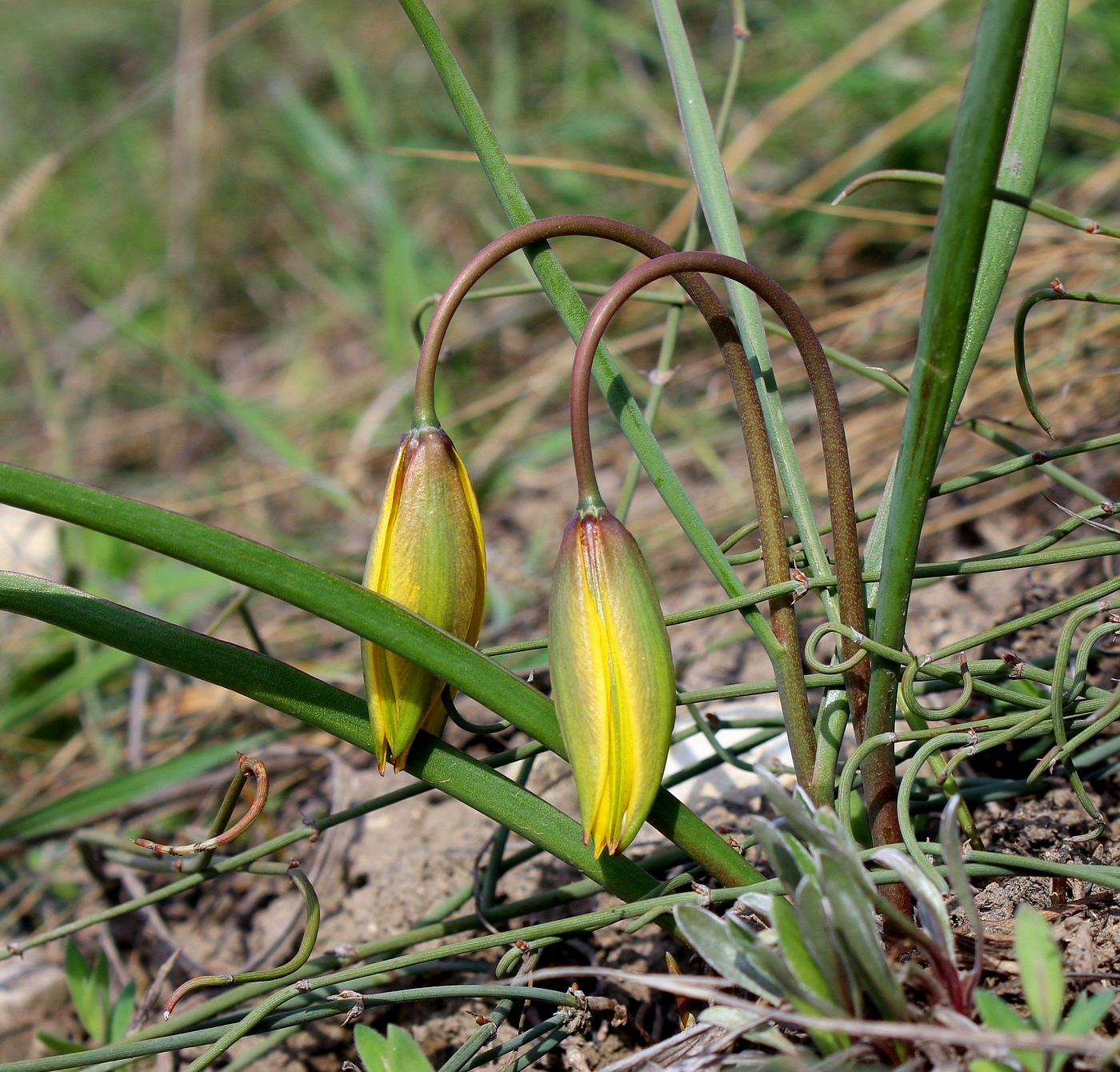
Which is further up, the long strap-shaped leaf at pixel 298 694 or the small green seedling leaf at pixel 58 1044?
the long strap-shaped leaf at pixel 298 694

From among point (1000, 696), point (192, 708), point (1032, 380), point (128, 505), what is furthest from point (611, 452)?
point (128, 505)

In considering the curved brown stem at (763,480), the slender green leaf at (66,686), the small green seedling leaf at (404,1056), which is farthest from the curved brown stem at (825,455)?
the slender green leaf at (66,686)

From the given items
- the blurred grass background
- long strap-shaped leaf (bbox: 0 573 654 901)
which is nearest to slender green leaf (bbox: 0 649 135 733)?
the blurred grass background

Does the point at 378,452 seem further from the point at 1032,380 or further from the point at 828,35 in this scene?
the point at 828,35

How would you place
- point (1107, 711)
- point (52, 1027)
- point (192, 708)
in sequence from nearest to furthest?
A: point (1107, 711)
point (52, 1027)
point (192, 708)

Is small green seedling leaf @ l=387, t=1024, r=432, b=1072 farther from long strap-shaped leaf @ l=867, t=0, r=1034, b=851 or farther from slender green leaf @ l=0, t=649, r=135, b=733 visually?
slender green leaf @ l=0, t=649, r=135, b=733

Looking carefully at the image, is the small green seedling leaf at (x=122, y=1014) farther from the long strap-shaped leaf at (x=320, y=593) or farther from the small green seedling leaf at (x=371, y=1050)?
the long strap-shaped leaf at (x=320, y=593)
